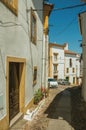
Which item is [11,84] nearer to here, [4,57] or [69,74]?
[4,57]

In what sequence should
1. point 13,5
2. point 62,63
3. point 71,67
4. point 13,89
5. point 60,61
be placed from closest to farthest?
point 13,5, point 13,89, point 60,61, point 62,63, point 71,67

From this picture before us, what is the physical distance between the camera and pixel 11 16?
26.7 ft

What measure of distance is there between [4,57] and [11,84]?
7.34 ft

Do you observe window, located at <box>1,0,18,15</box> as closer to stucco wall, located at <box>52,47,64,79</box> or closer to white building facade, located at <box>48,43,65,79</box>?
white building facade, located at <box>48,43,65,79</box>

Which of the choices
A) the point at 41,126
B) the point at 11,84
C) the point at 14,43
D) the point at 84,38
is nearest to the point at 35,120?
the point at 41,126

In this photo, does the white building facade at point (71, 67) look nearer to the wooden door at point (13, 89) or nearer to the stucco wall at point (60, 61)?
the stucco wall at point (60, 61)

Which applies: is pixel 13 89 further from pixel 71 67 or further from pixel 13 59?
pixel 71 67

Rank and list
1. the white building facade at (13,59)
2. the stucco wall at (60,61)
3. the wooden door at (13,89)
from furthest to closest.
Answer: the stucco wall at (60,61) < the wooden door at (13,89) < the white building facade at (13,59)

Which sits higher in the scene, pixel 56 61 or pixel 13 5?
pixel 13 5

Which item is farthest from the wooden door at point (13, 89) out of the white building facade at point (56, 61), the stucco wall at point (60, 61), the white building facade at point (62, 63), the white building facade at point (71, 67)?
the white building facade at point (71, 67)

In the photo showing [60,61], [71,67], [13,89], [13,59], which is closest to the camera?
[13,59]

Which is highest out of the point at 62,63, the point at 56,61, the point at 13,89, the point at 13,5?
the point at 13,5

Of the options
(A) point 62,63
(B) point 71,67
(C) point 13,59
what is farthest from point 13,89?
(B) point 71,67

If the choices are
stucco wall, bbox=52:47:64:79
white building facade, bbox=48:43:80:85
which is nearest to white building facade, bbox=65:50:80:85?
white building facade, bbox=48:43:80:85
